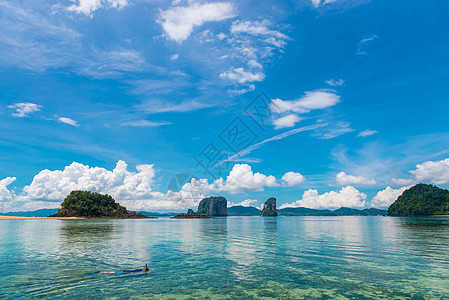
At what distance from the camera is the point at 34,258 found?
3484cm

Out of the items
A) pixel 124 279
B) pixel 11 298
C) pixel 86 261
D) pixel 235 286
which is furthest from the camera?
pixel 86 261

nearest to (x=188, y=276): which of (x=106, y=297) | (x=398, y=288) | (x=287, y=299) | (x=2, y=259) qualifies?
(x=106, y=297)

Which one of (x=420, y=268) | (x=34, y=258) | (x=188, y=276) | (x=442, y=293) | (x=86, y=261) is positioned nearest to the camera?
(x=442, y=293)

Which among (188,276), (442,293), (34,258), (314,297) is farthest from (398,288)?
(34,258)

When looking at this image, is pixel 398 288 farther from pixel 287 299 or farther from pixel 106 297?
pixel 106 297

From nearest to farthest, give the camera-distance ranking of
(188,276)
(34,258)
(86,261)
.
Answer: (188,276) < (86,261) < (34,258)

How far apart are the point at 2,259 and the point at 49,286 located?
64.4 feet

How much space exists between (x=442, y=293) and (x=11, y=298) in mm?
33190

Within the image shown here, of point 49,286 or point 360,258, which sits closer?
point 49,286

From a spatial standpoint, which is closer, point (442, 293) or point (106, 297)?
point (106, 297)

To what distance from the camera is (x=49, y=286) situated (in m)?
21.9

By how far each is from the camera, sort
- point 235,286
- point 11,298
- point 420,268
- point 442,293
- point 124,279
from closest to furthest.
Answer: point 11,298, point 442,293, point 235,286, point 124,279, point 420,268

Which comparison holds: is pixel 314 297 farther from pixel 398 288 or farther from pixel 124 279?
pixel 124 279

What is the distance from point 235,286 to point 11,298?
16.9 metres
